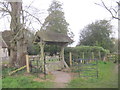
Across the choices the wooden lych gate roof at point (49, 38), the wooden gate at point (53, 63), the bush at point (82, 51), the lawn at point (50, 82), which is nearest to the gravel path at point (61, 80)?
the lawn at point (50, 82)

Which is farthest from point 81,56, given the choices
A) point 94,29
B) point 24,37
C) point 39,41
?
point 94,29

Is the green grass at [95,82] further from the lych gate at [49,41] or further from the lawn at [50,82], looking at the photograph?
the lych gate at [49,41]

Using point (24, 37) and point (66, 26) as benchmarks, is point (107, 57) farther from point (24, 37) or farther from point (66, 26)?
point (24, 37)

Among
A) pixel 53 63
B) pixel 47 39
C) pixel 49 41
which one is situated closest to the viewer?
pixel 47 39

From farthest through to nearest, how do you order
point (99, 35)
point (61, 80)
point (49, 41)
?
point (99, 35) → point (49, 41) → point (61, 80)

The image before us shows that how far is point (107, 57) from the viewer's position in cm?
1564

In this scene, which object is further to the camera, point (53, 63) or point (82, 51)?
point (82, 51)

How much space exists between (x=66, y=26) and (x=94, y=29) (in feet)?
14.2

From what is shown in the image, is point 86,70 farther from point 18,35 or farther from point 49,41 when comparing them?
point 18,35

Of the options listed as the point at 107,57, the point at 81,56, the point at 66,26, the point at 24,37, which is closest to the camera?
the point at 24,37

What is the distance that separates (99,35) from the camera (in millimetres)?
20797

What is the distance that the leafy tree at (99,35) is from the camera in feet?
66.7

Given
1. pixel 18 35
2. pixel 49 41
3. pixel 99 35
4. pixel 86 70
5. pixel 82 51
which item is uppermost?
pixel 99 35

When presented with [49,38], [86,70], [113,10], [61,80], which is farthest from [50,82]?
[113,10]
